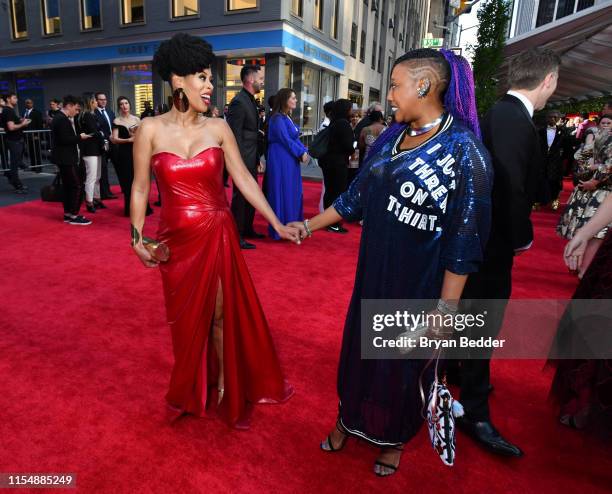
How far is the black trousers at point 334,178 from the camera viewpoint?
6.43 m

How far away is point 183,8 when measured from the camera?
17078 mm

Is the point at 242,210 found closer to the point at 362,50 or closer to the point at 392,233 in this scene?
the point at 392,233

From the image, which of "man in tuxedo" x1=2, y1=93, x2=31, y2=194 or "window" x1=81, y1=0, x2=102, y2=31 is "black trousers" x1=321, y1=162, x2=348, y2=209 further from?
"window" x1=81, y1=0, x2=102, y2=31

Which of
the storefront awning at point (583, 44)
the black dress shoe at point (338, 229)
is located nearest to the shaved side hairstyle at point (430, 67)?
the black dress shoe at point (338, 229)

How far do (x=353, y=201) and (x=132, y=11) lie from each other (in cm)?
2009

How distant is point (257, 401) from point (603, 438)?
1.76 m

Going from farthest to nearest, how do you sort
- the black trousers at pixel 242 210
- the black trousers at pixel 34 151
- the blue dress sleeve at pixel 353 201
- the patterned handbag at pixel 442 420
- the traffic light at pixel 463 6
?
1. the traffic light at pixel 463 6
2. the black trousers at pixel 34 151
3. the black trousers at pixel 242 210
4. the blue dress sleeve at pixel 353 201
5. the patterned handbag at pixel 442 420

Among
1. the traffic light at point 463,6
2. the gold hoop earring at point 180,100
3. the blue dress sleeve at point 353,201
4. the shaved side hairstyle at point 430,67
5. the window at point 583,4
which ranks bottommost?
the blue dress sleeve at point 353,201

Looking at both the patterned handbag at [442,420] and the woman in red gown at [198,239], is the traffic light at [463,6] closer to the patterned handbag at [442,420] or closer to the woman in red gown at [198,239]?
the woman in red gown at [198,239]

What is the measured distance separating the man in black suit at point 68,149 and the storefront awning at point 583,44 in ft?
23.2

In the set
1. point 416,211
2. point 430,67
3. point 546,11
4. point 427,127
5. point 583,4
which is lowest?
point 416,211

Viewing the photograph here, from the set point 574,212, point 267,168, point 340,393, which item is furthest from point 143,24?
point 340,393

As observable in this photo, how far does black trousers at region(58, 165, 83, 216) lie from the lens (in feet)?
20.4

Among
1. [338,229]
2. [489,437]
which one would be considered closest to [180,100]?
[489,437]
